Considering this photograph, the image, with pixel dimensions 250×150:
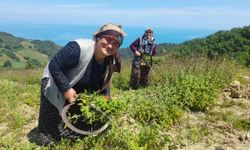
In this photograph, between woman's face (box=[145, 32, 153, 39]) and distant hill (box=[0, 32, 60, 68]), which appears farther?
distant hill (box=[0, 32, 60, 68])

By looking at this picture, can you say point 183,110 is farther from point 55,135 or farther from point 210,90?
point 55,135

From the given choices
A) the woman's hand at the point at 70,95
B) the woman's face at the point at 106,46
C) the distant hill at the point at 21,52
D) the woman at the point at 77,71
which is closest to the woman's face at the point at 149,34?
the woman at the point at 77,71

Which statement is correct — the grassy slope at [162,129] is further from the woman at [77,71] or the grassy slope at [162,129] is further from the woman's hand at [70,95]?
the woman's hand at [70,95]

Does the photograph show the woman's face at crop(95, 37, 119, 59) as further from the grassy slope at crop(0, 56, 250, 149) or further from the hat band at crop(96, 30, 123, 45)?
the grassy slope at crop(0, 56, 250, 149)

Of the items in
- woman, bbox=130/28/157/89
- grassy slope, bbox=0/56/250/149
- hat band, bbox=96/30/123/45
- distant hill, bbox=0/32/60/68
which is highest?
hat band, bbox=96/30/123/45

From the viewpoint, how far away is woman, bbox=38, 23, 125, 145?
15.4 ft

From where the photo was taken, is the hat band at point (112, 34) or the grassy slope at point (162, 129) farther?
the grassy slope at point (162, 129)

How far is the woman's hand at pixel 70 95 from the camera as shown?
477 centimetres

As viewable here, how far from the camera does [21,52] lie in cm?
12088

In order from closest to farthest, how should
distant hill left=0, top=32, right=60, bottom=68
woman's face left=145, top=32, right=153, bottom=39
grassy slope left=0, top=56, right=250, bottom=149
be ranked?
grassy slope left=0, top=56, right=250, bottom=149, woman's face left=145, top=32, right=153, bottom=39, distant hill left=0, top=32, right=60, bottom=68

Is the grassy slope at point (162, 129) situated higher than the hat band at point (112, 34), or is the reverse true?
the hat band at point (112, 34)

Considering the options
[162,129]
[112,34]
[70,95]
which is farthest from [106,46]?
[162,129]

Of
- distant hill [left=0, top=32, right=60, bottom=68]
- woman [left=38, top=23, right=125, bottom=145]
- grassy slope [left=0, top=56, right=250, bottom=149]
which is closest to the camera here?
woman [left=38, top=23, right=125, bottom=145]

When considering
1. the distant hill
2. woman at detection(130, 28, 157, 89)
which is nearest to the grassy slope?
woman at detection(130, 28, 157, 89)
